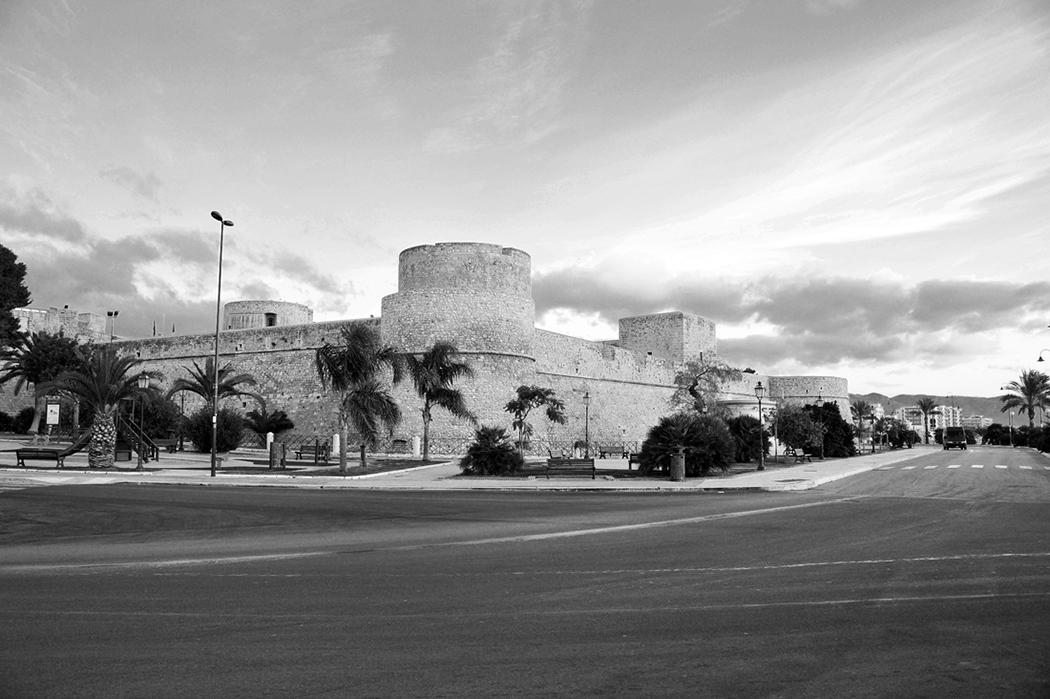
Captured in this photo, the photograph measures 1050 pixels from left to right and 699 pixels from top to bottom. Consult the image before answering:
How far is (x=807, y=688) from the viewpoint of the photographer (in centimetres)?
419

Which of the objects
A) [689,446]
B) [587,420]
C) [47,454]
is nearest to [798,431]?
[587,420]

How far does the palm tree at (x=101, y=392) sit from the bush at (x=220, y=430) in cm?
742

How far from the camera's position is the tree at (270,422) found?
39.3 m

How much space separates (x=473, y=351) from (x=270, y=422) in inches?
452

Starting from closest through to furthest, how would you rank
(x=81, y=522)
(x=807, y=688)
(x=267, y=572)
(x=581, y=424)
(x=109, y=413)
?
(x=807, y=688)
(x=267, y=572)
(x=81, y=522)
(x=109, y=413)
(x=581, y=424)

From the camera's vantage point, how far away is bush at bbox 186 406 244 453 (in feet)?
110

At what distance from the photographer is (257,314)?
57281mm

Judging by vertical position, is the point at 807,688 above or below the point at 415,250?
below

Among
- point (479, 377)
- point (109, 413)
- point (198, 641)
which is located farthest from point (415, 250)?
point (198, 641)

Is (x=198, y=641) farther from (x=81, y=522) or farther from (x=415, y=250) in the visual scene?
(x=415, y=250)

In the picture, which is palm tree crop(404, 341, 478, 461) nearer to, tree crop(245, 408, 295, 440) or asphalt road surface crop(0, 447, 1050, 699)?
tree crop(245, 408, 295, 440)

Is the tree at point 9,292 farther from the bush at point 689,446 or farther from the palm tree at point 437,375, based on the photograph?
the bush at point 689,446

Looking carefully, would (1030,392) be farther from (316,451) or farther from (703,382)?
(316,451)

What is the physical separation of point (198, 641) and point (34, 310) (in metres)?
70.1
